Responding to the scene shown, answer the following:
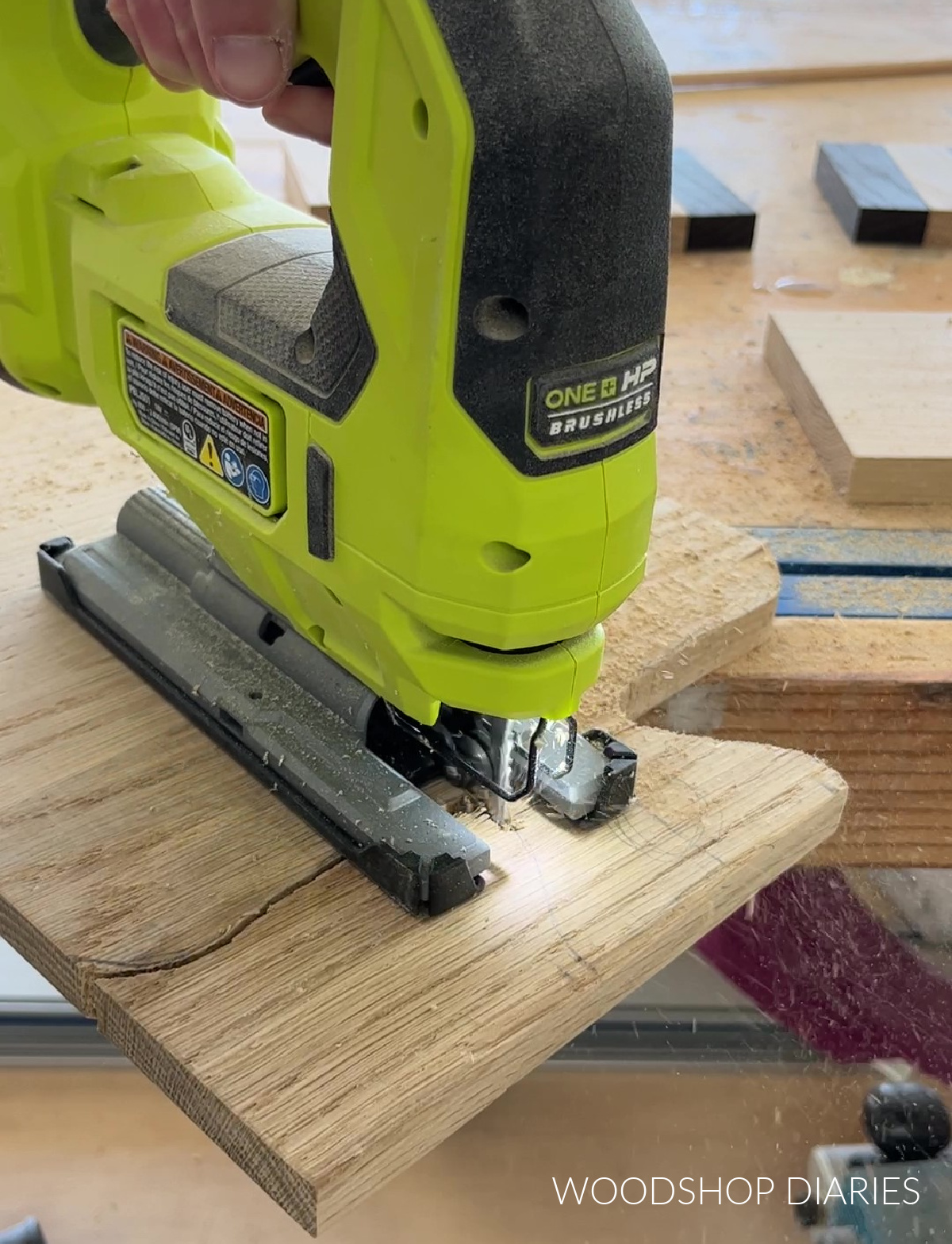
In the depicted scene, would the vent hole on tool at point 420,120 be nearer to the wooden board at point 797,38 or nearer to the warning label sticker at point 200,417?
the warning label sticker at point 200,417

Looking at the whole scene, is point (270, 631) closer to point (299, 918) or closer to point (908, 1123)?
point (299, 918)

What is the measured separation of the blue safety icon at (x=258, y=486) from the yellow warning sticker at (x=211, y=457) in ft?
0.14

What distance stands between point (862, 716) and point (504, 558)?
0.59 metres

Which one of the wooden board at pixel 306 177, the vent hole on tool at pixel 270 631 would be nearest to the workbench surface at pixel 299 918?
the vent hole on tool at pixel 270 631

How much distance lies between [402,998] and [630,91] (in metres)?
0.60

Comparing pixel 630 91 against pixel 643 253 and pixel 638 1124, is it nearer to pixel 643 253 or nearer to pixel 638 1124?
pixel 643 253

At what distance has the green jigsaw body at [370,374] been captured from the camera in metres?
0.74

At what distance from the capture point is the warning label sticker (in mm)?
954

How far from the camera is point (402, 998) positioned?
0.91 meters

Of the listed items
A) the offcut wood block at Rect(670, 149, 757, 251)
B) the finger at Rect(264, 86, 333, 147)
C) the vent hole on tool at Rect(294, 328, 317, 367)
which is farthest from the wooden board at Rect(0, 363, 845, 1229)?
the offcut wood block at Rect(670, 149, 757, 251)

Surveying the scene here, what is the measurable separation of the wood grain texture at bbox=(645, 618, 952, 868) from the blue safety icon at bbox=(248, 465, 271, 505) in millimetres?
525

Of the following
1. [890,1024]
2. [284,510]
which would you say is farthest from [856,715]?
[284,510]

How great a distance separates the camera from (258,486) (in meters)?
0.97

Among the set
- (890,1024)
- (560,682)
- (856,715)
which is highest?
(560,682)
